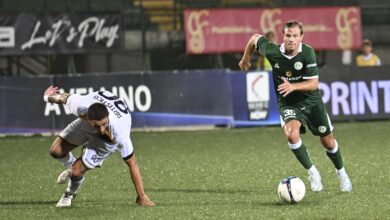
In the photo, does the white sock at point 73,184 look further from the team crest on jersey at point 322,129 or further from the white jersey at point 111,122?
the team crest on jersey at point 322,129

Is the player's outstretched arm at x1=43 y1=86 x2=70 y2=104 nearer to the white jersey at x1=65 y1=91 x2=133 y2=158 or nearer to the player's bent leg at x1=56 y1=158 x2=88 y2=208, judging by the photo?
the white jersey at x1=65 y1=91 x2=133 y2=158

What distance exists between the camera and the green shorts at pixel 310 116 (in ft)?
34.4

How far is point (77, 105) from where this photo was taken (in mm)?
9797

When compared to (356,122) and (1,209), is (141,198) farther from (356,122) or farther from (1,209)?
(356,122)

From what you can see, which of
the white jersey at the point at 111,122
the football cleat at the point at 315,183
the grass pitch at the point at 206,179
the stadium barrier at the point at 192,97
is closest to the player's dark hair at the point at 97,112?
the white jersey at the point at 111,122

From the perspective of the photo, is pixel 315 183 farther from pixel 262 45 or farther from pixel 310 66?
pixel 262 45

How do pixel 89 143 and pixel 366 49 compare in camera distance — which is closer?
pixel 89 143

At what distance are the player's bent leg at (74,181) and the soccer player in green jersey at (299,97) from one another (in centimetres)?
234

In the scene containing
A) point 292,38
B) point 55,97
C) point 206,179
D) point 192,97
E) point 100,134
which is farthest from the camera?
point 192,97

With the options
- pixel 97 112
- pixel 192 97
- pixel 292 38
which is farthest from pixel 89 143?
pixel 192 97

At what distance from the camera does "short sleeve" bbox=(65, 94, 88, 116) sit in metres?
9.75

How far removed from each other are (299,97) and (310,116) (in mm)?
259

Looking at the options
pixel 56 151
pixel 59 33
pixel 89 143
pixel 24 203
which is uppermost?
pixel 89 143

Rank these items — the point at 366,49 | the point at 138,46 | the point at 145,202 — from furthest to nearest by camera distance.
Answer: the point at 138,46 < the point at 366,49 < the point at 145,202
